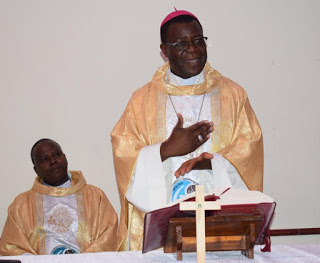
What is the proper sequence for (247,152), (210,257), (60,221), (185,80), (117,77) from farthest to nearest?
1. (117,77)
2. (60,221)
3. (185,80)
4. (247,152)
5. (210,257)

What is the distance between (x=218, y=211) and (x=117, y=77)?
3.02 meters

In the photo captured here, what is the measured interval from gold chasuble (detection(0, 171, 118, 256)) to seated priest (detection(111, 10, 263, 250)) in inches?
36.6

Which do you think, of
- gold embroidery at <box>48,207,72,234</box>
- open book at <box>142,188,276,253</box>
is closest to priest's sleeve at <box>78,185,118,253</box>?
gold embroidery at <box>48,207,72,234</box>

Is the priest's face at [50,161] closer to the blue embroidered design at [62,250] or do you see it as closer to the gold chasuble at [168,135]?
the blue embroidered design at [62,250]

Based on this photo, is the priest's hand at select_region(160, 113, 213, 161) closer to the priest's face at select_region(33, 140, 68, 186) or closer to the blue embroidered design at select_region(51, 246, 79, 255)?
the blue embroidered design at select_region(51, 246, 79, 255)

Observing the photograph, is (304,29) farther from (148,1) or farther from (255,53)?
(148,1)

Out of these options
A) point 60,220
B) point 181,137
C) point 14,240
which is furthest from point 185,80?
point 14,240

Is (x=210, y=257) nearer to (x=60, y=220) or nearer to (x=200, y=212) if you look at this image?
(x=200, y=212)

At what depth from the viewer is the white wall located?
19.5 ft

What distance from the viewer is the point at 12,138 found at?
5949mm

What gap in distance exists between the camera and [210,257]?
10.8 feet

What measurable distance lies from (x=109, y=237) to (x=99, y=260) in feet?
6.68

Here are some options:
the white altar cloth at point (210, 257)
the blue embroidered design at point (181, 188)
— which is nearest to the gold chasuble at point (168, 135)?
the blue embroidered design at point (181, 188)

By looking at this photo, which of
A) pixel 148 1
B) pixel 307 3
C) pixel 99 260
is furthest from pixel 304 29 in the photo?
pixel 99 260
